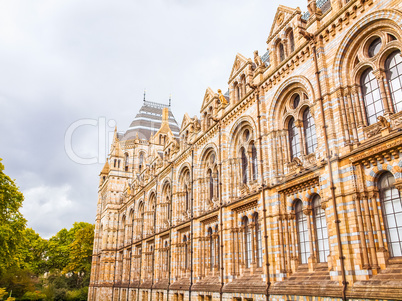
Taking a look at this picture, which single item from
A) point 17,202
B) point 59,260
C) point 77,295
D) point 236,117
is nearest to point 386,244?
point 236,117

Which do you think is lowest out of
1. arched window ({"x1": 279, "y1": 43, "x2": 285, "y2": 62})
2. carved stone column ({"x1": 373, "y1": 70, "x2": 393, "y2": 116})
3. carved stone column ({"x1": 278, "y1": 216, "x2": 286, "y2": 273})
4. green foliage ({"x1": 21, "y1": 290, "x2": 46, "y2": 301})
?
green foliage ({"x1": 21, "y1": 290, "x2": 46, "y2": 301})

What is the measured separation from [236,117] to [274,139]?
5432 mm

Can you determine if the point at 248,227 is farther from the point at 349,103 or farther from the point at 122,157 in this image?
the point at 122,157

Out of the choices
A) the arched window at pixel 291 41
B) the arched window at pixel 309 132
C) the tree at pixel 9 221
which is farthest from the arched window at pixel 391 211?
the tree at pixel 9 221

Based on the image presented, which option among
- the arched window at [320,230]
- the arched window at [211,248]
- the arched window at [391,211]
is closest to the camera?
the arched window at [391,211]

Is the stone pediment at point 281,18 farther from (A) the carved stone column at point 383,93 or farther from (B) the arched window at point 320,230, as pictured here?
(B) the arched window at point 320,230

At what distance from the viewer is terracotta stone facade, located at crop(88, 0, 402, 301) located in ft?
44.4

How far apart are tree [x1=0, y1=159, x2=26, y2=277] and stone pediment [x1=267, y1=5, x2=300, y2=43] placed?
25.7 m

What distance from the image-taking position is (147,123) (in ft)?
233

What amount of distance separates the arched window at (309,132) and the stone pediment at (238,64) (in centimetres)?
821

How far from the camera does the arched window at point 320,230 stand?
16062mm

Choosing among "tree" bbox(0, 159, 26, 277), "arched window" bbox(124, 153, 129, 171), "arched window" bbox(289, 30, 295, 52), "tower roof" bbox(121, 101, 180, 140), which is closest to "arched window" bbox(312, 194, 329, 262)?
"arched window" bbox(289, 30, 295, 52)

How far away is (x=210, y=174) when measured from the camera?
97.2 ft

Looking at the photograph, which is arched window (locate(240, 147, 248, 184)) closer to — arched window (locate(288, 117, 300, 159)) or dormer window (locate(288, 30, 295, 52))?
arched window (locate(288, 117, 300, 159))
